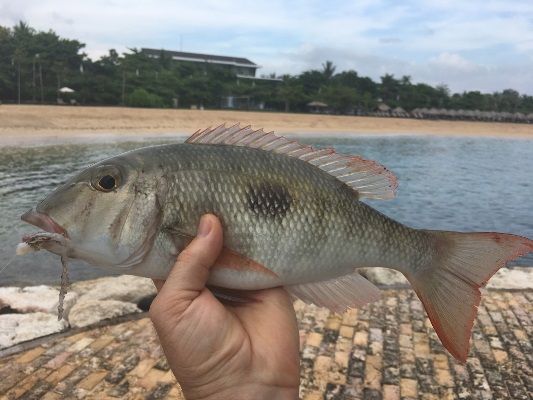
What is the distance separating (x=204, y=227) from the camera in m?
2.38

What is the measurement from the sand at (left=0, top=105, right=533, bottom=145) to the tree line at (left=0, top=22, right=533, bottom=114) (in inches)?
385

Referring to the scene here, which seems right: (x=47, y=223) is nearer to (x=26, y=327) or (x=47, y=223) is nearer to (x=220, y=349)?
(x=220, y=349)

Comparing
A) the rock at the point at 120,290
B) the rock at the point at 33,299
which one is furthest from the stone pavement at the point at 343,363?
the rock at the point at 33,299

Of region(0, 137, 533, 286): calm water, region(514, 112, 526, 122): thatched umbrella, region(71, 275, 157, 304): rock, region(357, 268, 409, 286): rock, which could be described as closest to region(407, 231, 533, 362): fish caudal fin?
region(357, 268, 409, 286): rock

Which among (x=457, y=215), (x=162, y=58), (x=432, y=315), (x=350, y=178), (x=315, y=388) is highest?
(x=162, y=58)

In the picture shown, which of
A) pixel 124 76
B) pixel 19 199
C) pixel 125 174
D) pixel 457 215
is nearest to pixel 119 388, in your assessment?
pixel 125 174

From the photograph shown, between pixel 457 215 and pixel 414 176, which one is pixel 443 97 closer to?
pixel 414 176

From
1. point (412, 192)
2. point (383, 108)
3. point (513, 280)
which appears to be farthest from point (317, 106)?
point (513, 280)

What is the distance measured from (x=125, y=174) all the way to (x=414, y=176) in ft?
98.4

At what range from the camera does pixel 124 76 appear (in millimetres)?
66500

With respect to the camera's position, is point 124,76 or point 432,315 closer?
point 432,315

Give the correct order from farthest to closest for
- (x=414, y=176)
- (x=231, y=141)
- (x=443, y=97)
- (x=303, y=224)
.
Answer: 1. (x=443, y=97)
2. (x=414, y=176)
3. (x=231, y=141)
4. (x=303, y=224)

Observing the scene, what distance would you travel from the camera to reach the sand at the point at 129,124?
35969mm

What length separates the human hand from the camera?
93.2 inches
